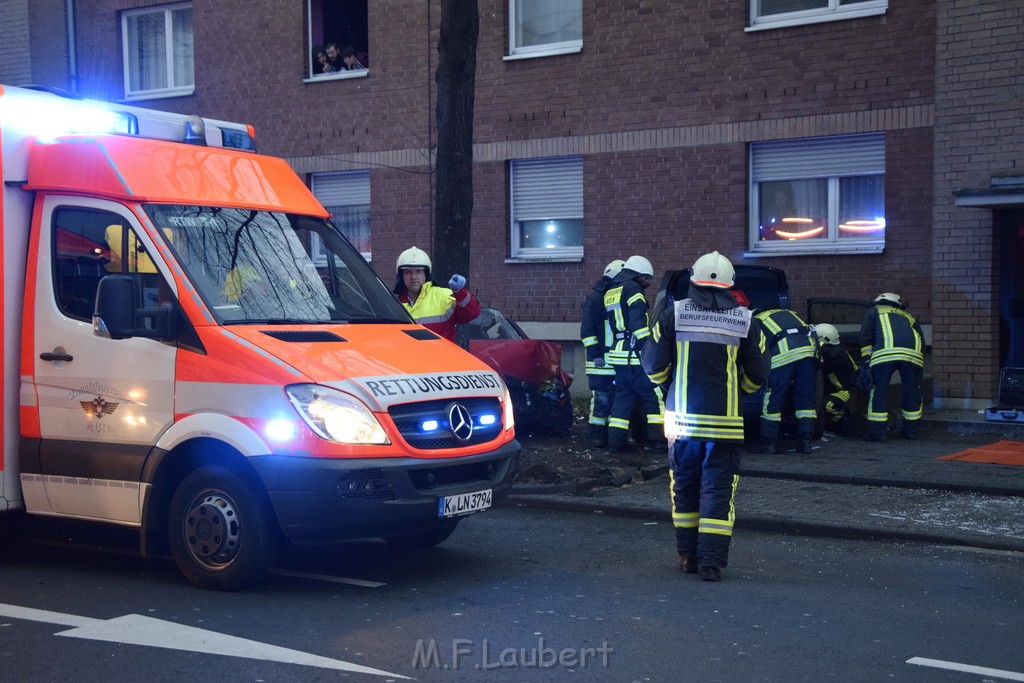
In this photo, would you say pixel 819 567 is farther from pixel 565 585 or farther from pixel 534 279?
pixel 534 279

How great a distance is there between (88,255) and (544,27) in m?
11.3

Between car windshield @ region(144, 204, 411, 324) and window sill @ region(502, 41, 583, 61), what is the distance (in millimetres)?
9822

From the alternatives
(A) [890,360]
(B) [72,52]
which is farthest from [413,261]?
(B) [72,52]

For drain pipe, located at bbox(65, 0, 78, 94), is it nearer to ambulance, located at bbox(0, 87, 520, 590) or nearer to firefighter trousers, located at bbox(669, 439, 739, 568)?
ambulance, located at bbox(0, 87, 520, 590)

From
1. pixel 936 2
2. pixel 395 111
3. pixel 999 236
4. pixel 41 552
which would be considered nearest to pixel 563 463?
pixel 41 552

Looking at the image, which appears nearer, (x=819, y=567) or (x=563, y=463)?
(x=819, y=567)

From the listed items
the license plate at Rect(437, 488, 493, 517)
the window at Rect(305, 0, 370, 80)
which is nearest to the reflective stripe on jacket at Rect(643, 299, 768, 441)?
the license plate at Rect(437, 488, 493, 517)

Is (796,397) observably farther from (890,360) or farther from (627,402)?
(627,402)

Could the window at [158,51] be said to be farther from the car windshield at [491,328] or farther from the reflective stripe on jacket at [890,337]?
the reflective stripe on jacket at [890,337]

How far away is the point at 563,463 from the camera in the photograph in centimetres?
1117

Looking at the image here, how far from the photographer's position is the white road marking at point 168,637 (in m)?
5.57

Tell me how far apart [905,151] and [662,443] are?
5.13m

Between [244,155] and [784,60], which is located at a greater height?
[784,60]

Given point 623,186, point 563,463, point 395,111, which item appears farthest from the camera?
point 395,111
